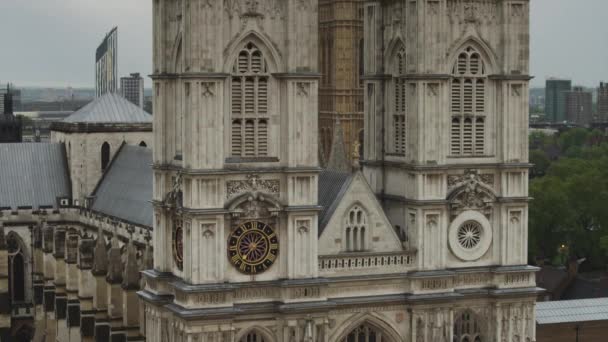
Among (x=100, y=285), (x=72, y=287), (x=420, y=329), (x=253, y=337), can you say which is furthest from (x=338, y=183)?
(x=72, y=287)

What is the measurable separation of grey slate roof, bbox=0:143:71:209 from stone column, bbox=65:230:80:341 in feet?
41.2

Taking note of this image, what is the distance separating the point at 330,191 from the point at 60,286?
79.6 feet

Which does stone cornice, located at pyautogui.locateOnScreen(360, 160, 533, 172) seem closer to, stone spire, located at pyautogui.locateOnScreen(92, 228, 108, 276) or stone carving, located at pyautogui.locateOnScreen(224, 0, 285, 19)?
stone carving, located at pyautogui.locateOnScreen(224, 0, 285, 19)

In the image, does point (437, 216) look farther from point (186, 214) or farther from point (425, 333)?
point (186, 214)

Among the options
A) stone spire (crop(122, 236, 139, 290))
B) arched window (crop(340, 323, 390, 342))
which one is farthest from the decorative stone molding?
stone spire (crop(122, 236, 139, 290))

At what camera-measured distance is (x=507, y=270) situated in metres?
48.8

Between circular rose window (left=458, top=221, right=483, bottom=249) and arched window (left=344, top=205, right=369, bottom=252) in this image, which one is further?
circular rose window (left=458, top=221, right=483, bottom=249)

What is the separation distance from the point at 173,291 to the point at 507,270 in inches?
460

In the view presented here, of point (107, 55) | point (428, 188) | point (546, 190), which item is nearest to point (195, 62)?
point (428, 188)

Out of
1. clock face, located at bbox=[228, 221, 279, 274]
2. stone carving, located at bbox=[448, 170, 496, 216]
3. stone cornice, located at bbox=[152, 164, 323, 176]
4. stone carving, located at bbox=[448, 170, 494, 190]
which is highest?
stone cornice, located at bbox=[152, 164, 323, 176]

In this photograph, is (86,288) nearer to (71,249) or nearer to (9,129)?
(71,249)

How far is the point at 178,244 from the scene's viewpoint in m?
46.6

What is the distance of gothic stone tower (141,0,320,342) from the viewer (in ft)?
147

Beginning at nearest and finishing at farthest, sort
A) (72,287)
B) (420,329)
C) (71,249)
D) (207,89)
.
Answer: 1. (207,89)
2. (420,329)
3. (72,287)
4. (71,249)
